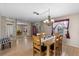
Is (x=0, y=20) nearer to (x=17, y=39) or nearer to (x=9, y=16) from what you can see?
(x=9, y=16)

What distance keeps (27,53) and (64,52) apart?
69 centimetres

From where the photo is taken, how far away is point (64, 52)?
1.69 meters

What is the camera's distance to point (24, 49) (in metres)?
1.72

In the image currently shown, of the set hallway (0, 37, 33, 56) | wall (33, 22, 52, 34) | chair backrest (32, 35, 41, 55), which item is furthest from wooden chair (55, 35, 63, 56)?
hallway (0, 37, 33, 56)

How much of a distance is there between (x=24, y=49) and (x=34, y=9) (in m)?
0.77

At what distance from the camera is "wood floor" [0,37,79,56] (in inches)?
63.4

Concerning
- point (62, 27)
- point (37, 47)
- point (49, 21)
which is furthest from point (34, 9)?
point (37, 47)

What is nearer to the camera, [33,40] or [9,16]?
[9,16]

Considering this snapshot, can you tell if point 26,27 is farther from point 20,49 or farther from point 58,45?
point 58,45

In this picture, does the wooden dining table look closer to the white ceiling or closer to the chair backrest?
the chair backrest

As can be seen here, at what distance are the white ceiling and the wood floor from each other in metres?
0.47

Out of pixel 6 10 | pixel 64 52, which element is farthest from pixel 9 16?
pixel 64 52

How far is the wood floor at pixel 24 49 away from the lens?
1611 mm

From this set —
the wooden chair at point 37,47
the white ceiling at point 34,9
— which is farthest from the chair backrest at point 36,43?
the white ceiling at point 34,9
